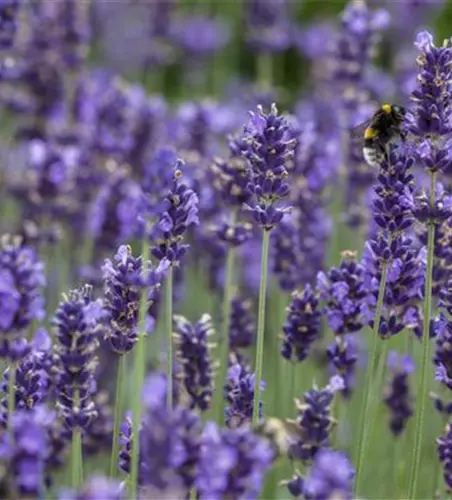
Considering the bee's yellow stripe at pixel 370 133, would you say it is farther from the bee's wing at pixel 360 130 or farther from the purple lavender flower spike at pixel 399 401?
the purple lavender flower spike at pixel 399 401

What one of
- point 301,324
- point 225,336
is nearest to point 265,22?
point 225,336

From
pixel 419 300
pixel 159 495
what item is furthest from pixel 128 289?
pixel 419 300

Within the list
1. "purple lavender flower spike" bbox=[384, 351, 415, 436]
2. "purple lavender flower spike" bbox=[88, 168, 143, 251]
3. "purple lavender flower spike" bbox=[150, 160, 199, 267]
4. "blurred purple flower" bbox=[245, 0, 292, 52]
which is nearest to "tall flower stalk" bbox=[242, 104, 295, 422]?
"purple lavender flower spike" bbox=[150, 160, 199, 267]

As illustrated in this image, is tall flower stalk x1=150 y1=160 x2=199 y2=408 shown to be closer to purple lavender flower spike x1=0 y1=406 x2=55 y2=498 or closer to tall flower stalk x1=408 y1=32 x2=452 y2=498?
tall flower stalk x1=408 y1=32 x2=452 y2=498

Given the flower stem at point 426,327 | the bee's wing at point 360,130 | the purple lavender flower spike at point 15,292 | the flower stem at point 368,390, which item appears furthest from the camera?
the bee's wing at point 360,130

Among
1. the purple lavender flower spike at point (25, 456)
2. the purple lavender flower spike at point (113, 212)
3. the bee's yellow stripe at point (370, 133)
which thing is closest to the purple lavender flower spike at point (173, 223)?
the bee's yellow stripe at point (370, 133)

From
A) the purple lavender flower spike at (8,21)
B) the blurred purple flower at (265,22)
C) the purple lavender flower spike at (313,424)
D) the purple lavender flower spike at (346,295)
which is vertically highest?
the blurred purple flower at (265,22)

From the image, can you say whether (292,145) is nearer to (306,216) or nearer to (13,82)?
(306,216)
